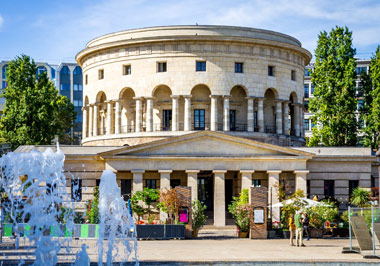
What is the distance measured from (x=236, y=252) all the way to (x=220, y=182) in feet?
70.8

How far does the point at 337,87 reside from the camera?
221 ft

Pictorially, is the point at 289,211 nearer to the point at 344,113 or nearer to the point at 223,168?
the point at 223,168

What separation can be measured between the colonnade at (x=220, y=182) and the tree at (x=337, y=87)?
14620 mm

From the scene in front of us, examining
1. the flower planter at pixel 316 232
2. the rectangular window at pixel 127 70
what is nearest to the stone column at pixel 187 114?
the rectangular window at pixel 127 70

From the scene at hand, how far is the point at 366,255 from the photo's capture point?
29.4m

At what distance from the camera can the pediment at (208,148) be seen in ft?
177

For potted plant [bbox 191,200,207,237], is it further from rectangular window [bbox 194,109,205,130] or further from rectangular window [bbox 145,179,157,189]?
rectangular window [bbox 194,109,205,130]

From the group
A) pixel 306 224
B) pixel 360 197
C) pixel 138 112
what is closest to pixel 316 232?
pixel 306 224

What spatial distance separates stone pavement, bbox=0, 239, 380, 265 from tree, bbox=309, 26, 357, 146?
2759 cm

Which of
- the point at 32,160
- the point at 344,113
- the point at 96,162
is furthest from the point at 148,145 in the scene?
the point at 32,160

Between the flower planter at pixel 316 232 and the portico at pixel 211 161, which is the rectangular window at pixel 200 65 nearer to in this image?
the portico at pixel 211 161

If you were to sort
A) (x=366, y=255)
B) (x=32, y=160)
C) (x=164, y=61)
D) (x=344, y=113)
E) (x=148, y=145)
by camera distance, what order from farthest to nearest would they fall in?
(x=344, y=113)
(x=164, y=61)
(x=148, y=145)
(x=366, y=255)
(x=32, y=160)

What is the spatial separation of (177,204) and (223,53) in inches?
900

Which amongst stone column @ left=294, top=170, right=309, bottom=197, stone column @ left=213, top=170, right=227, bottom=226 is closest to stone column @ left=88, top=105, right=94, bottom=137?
stone column @ left=213, top=170, right=227, bottom=226
